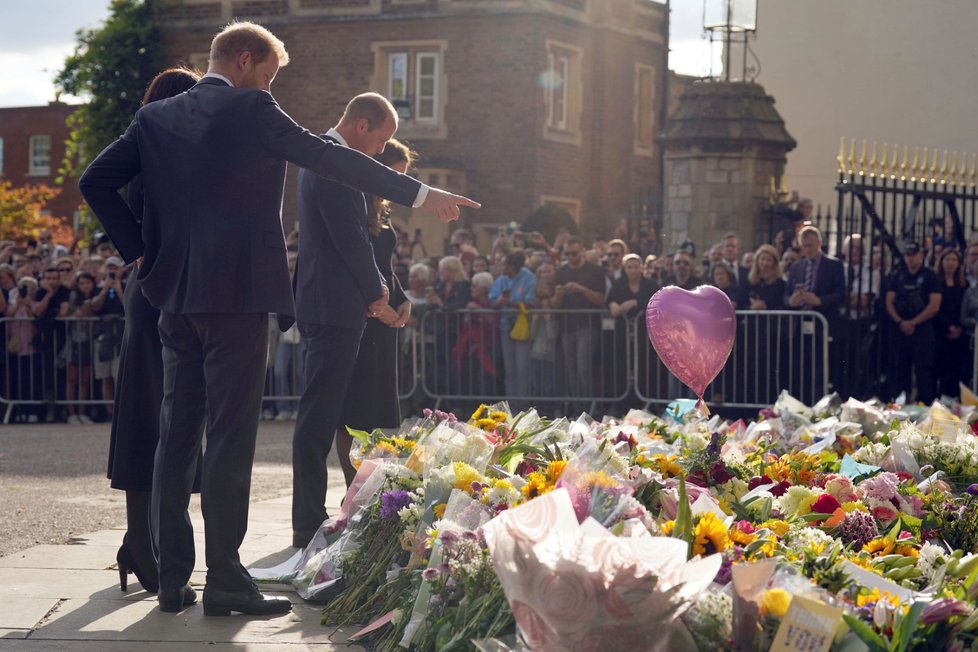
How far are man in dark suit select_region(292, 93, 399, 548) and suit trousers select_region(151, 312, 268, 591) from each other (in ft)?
4.04

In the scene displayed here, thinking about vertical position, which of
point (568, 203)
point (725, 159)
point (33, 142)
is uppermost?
point (33, 142)

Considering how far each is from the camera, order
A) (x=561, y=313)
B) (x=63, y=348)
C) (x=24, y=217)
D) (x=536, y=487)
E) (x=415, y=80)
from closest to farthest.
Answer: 1. (x=536, y=487)
2. (x=561, y=313)
3. (x=63, y=348)
4. (x=415, y=80)
5. (x=24, y=217)

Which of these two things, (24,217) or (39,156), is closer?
(24,217)

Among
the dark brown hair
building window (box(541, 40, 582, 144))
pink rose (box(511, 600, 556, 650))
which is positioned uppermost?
building window (box(541, 40, 582, 144))

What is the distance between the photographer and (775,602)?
3.58m

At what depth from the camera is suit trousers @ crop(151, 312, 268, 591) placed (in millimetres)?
5309

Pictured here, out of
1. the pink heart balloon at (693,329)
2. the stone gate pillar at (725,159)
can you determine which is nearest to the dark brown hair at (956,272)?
the stone gate pillar at (725,159)

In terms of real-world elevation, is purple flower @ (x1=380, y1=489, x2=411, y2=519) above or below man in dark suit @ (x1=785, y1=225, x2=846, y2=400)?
below

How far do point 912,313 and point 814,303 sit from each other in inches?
44.6

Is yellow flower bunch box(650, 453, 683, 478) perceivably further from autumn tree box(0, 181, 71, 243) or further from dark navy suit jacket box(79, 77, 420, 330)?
autumn tree box(0, 181, 71, 243)

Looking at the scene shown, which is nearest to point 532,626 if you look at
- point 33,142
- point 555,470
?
point 555,470

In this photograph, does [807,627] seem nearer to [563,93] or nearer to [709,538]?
[709,538]

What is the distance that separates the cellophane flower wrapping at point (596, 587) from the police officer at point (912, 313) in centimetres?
1051

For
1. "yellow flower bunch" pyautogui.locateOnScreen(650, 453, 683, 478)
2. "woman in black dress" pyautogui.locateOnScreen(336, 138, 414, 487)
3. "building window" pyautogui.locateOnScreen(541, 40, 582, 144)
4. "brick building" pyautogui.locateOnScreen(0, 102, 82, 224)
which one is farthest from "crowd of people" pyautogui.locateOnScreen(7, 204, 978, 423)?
"brick building" pyautogui.locateOnScreen(0, 102, 82, 224)
